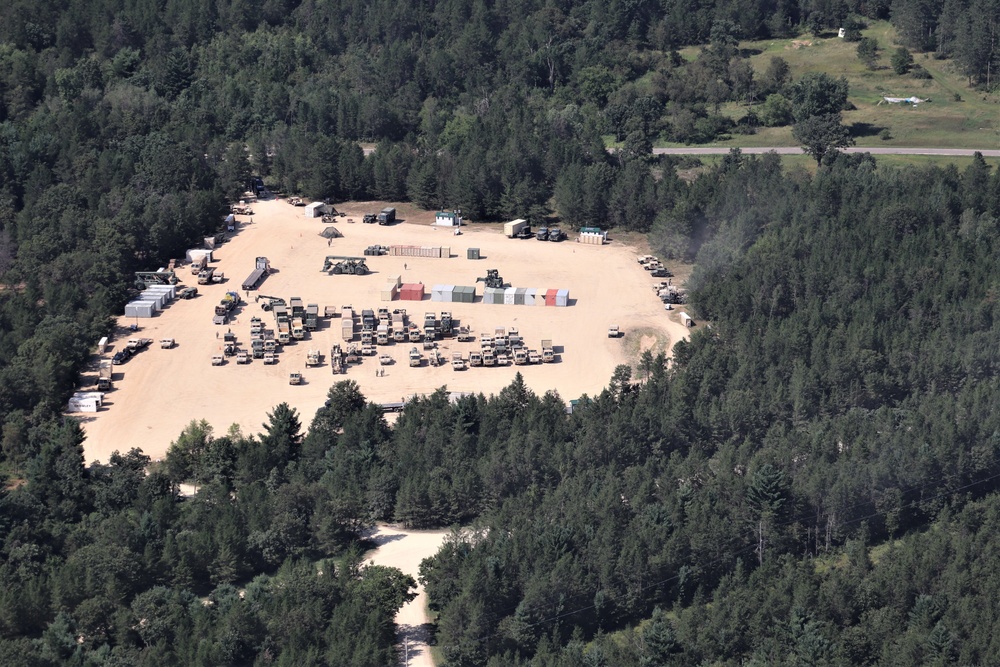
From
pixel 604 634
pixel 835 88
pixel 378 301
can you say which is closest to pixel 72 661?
pixel 604 634

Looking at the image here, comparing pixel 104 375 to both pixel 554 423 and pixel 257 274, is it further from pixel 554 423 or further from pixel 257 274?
pixel 554 423

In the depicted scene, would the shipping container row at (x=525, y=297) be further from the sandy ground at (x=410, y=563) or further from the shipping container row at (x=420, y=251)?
the sandy ground at (x=410, y=563)

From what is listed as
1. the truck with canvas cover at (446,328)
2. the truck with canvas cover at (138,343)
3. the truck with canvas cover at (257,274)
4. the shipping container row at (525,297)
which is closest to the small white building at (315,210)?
the truck with canvas cover at (257,274)

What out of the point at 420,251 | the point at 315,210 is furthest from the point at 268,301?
the point at 315,210

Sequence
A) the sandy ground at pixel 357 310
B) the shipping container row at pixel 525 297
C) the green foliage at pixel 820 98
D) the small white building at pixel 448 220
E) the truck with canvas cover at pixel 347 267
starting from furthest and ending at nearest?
1. the green foliage at pixel 820 98
2. the small white building at pixel 448 220
3. the truck with canvas cover at pixel 347 267
4. the shipping container row at pixel 525 297
5. the sandy ground at pixel 357 310

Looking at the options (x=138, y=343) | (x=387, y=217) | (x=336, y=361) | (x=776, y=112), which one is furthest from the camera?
(x=776, y=112)

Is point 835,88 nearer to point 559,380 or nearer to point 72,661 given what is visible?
point 559,380
